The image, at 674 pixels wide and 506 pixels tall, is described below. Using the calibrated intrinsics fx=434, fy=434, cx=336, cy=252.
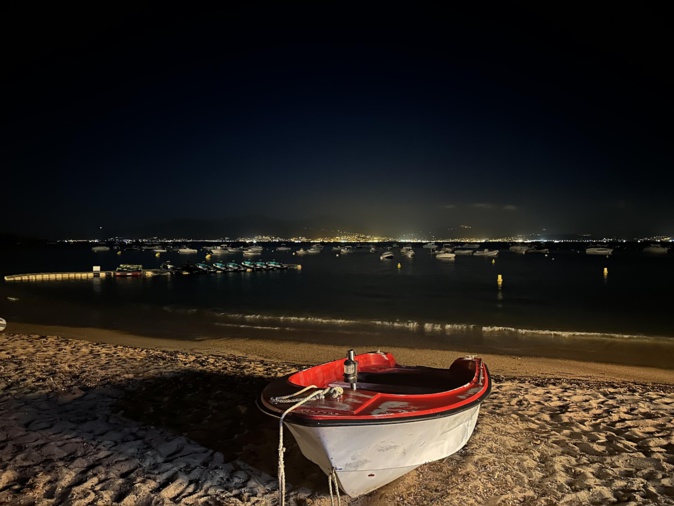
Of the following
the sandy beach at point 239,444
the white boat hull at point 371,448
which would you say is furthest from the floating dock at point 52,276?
the white boat hull at point 371,448

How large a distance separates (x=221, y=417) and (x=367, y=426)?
3.73 meters

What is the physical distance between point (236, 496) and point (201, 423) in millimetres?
2242

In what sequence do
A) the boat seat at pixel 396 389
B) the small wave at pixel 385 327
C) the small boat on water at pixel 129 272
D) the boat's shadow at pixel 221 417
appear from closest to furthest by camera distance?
the boat's shadow at pixel 221 417 < the boat seat at pixel 396 389 < the small wave at pixel 385 327 < the small boat on water at pixel 129 272

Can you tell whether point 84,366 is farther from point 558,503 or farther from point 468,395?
point 558,503

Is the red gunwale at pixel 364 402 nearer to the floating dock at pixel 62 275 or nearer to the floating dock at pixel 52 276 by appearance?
the floating dock at pixel 62 275

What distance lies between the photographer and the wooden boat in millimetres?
4691

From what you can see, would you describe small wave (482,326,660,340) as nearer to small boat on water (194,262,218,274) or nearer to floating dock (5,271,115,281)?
small boat on water (194,262,218,274)

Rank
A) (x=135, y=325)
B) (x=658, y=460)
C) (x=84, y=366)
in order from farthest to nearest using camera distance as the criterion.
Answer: (x=135, y=325) < (x=84, y=366) < (x=658, y=460)

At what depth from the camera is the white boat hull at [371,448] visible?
4715 mm

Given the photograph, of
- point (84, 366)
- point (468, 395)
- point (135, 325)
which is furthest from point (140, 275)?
point (468, 395)

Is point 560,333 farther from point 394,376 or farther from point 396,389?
point 396,389

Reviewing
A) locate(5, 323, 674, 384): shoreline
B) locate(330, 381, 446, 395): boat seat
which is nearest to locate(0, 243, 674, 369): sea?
locate(5, 323, 674, 384): shoreline

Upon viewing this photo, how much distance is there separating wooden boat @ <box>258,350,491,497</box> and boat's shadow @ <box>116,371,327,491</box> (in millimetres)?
904

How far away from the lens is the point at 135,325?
2003 cm
